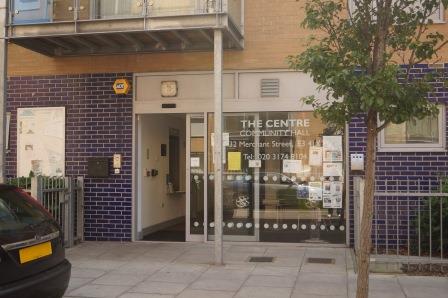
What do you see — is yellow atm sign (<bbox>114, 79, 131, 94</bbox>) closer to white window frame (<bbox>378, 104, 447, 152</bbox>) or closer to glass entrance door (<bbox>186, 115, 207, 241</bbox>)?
glass entrance door (<bbox>186, 115, 207, 241</bbox>)

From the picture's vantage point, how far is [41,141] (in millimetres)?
11586

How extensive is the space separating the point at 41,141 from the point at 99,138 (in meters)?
1.25

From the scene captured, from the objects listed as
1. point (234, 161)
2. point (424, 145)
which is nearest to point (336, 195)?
point (424, 145)

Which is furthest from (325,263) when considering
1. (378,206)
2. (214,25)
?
(214,25)

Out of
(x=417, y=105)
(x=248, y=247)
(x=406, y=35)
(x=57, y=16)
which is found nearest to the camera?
(x=417, y=105)

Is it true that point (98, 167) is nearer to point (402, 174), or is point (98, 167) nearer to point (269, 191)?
point (269, 191)

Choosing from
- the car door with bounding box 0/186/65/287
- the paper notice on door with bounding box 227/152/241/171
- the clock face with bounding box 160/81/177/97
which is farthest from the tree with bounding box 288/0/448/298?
the clock face with bounding box 160/81/177/97

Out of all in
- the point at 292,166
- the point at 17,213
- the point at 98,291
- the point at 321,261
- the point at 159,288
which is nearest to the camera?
the point at 17,213

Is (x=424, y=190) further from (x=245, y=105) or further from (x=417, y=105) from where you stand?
(x=417, y=105)

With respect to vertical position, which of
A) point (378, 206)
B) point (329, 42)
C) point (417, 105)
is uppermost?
point (329, 42)

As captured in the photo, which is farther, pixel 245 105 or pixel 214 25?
pixel 245 105

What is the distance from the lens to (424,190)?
10164mm

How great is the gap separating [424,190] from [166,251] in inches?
185

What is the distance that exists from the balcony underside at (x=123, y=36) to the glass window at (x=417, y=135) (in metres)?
3.19
